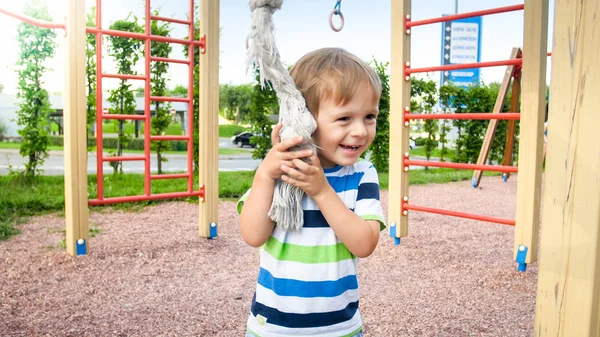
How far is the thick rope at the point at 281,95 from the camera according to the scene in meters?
1.23

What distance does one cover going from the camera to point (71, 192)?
379cm

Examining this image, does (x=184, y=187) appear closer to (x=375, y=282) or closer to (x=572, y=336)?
(x=375, y=282)

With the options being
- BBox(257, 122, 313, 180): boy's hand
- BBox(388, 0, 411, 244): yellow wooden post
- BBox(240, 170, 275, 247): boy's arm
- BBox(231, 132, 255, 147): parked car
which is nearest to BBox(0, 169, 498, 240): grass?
BBox(388, 0, 411, 244): yellow wooden post

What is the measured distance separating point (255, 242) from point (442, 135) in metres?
10.1

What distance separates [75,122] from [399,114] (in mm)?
2556

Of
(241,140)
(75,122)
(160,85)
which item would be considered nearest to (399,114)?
(75,122)

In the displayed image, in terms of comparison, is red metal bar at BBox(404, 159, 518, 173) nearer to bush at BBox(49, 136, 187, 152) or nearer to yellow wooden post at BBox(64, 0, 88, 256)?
yellow wooden post at BBox(64, 0, 88, 256)

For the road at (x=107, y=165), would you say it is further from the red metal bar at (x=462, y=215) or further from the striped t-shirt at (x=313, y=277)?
the striped t-shirt at (x=313, y=277)

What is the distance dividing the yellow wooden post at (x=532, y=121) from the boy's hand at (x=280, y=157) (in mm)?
2639

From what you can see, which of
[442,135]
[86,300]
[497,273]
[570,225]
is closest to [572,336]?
[570,225]

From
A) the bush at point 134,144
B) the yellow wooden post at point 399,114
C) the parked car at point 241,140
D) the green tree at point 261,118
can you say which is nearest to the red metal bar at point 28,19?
the yellow wooden post at point 399,114

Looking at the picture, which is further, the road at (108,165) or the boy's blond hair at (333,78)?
the road at (108,165)

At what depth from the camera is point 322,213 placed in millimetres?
1301

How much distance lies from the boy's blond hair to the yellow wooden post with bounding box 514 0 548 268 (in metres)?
2.45
